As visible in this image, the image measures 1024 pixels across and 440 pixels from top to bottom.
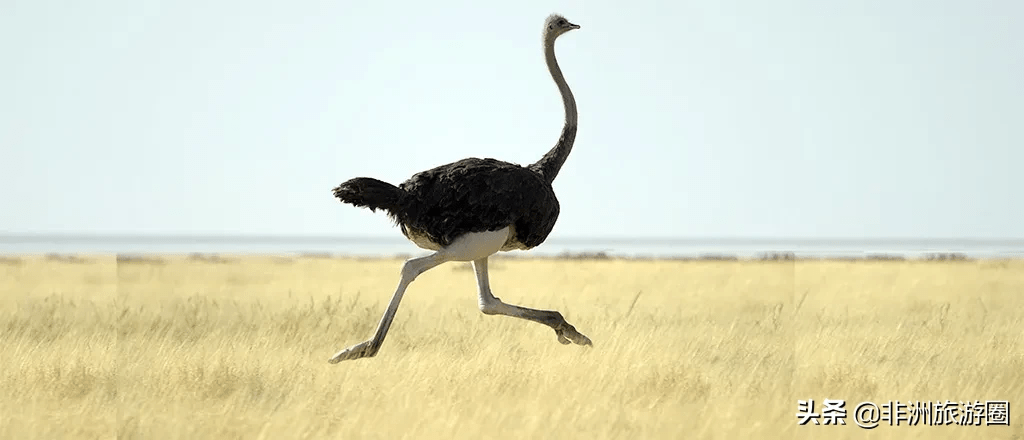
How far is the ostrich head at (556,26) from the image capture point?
390 inches

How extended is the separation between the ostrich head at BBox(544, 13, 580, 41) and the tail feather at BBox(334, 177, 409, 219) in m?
2.24

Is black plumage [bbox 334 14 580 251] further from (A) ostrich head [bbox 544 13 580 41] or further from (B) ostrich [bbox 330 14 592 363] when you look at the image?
(A) ostrich head [bbox 544 13 580 41]

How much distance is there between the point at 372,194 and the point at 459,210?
0.65 metres

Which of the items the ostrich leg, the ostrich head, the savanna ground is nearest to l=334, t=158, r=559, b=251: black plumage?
the ostrich leg

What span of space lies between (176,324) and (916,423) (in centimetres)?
720

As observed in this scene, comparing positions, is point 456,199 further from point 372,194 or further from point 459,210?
point 372,194

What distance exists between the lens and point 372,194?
8.47 meters

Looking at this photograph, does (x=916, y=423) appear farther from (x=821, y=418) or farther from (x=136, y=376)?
(x=136, y=376)

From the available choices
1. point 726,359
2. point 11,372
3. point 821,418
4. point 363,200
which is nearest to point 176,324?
point 11,372

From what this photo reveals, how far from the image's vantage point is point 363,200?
850cm

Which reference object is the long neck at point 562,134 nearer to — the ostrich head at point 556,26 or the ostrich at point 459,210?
the ostrich head at point 556,26

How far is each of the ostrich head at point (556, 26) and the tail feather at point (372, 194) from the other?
2.24 meters

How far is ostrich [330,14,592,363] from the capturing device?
8.45 m

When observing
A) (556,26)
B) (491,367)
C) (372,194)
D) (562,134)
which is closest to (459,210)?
(372,194)
